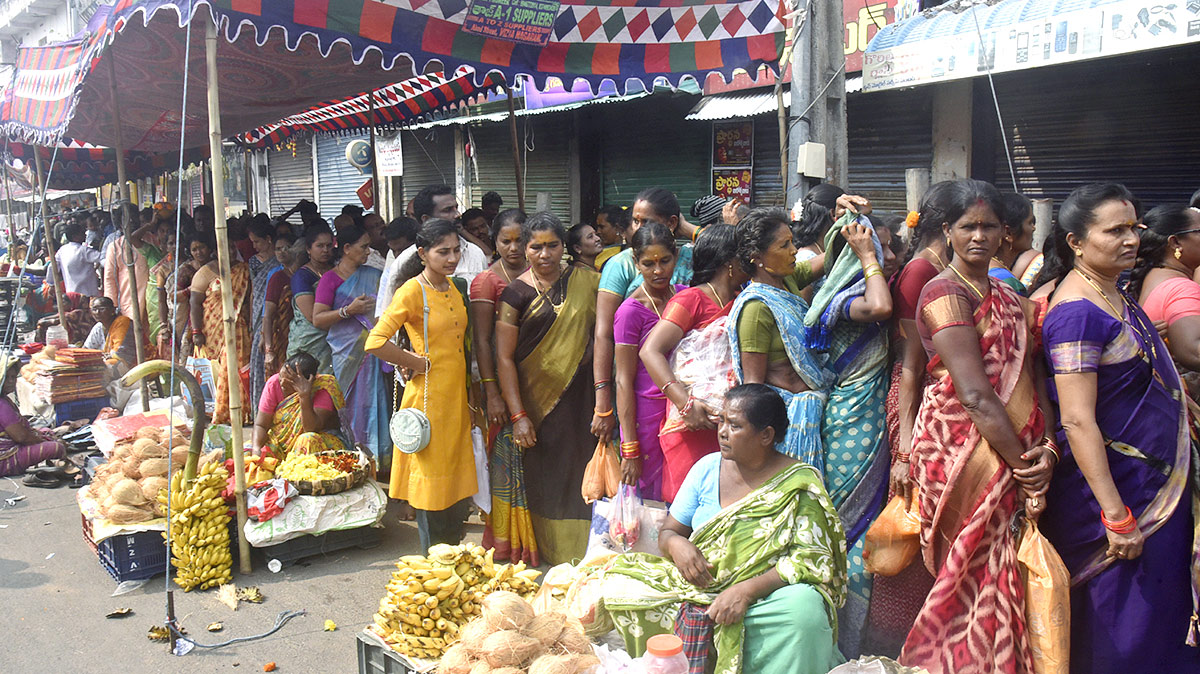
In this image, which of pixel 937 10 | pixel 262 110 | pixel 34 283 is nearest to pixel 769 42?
pixel 937 10

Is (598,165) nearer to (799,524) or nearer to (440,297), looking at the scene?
(440,297)

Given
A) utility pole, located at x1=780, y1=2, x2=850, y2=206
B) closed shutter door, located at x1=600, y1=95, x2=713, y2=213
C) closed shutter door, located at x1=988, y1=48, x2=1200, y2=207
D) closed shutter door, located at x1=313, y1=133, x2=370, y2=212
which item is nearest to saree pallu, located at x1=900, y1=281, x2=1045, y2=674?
utility pole, located at x1=780, y1=2, x2=850, y2=206

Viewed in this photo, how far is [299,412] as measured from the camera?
5.14 metres

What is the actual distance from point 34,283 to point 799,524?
41.3 ft

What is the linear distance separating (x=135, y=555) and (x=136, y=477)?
1.52 ft

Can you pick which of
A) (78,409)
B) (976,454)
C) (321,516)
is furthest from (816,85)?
(78,409)

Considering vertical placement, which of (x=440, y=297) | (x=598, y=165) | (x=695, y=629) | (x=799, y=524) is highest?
(x=598, y=165)

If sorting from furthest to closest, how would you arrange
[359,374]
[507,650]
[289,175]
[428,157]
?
[289,175]
[428,157]
[359,374]
[507,650]

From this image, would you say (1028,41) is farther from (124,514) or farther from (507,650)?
(124,514)

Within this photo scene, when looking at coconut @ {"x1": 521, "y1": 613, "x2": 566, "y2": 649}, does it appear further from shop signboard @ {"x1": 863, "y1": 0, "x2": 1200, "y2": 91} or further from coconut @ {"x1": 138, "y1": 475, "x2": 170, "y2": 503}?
shop signboard @ {"x1": 863, "y1": 0, "x2": 1200, "y2": 91}

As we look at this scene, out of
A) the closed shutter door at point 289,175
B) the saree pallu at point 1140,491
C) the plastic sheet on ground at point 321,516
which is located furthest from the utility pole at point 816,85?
the closed shutter door at point 289,175

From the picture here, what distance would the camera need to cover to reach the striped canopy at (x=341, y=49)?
4.61 metres

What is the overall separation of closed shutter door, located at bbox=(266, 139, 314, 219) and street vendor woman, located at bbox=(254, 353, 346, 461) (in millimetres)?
14080

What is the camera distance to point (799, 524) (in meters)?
2.69
